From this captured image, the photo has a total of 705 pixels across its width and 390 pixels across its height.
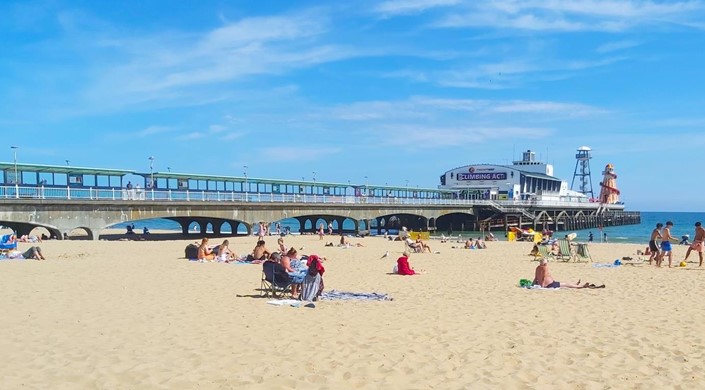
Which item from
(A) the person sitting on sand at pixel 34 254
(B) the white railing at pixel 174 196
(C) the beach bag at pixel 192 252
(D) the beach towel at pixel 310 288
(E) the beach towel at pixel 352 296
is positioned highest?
(B) the white railing at pixel 174 196

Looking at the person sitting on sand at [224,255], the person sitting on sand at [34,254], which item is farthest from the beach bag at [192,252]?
the person sitting on sand at [34,254]

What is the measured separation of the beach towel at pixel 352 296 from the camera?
1027cm

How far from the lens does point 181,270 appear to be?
1490cm

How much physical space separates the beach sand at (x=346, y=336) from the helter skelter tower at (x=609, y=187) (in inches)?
3502

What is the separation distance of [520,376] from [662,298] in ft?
21.8

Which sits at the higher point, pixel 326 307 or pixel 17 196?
pixel 17 196

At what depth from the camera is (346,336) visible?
7379mm

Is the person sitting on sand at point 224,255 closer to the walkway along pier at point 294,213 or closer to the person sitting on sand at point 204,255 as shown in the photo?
the person sitting on sand at point 204,255

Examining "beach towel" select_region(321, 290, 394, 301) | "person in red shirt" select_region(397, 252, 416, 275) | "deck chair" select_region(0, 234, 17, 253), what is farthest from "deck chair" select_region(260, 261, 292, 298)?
"deck chair" select_region(0, 234, 17, 253)

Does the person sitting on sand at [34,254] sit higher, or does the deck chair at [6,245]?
the deck chair at [6,245]

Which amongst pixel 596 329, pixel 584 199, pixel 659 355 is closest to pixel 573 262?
A: pixel 596 329

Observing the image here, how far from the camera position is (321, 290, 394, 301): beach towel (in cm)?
1027

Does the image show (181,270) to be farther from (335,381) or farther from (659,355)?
(659,355)

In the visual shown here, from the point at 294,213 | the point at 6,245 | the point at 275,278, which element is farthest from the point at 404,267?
the point at 294,213
